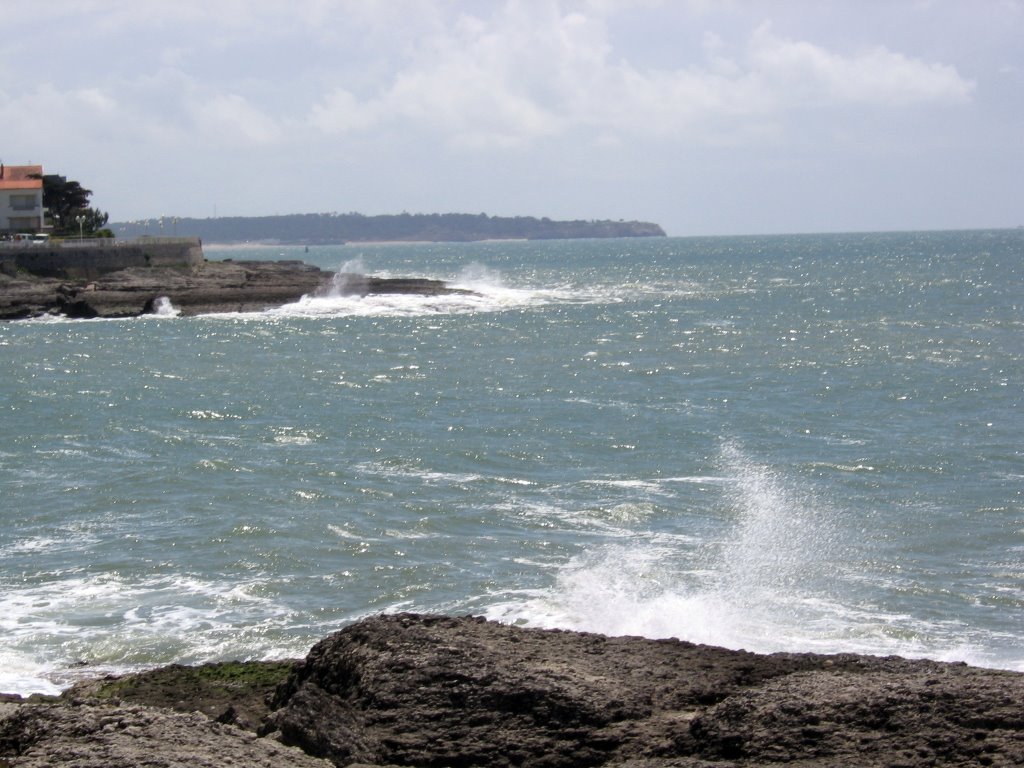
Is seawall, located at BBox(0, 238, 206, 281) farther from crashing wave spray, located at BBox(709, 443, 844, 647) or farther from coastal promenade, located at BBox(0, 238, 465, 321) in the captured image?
crashing wave spray, located at BBox(709, 443, 844, 647)

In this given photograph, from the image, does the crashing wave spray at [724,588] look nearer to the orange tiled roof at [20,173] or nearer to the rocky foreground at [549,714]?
the rocky foreground at [549,714]

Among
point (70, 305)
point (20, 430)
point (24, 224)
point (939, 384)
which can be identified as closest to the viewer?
point (20, 430)

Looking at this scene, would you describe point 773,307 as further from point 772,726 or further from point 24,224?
point 772,726

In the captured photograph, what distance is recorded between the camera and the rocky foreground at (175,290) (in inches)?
2224

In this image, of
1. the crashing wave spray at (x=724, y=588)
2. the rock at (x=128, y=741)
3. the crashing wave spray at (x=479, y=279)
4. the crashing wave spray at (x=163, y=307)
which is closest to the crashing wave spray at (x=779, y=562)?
the crashing wave spray at (x=724, y=588)

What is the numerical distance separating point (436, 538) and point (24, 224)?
203 feet

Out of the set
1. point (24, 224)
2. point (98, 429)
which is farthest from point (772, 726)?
point (24, 224)

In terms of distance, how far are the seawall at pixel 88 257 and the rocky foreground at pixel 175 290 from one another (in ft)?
1.86

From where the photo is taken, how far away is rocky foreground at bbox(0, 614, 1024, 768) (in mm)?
6781

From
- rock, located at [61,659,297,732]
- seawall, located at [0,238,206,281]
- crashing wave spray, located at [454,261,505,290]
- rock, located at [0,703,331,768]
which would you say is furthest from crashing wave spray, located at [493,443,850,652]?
crashing wave spray, located at [454,261,505,290]

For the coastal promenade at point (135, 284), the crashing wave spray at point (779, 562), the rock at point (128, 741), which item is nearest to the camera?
the rock at point (128, 741)

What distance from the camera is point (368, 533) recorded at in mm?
17766

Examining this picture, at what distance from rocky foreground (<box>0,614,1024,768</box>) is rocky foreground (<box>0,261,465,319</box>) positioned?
50.9 metres

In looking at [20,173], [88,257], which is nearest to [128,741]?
[88,257]
